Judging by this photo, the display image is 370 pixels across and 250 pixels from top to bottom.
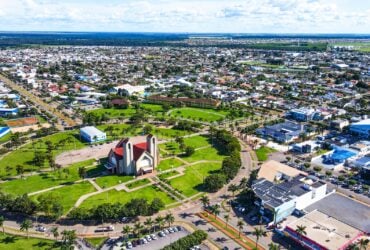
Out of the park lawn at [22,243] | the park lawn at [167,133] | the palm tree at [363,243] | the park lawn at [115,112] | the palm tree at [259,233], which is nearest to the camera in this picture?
the palm tree at [363,243]

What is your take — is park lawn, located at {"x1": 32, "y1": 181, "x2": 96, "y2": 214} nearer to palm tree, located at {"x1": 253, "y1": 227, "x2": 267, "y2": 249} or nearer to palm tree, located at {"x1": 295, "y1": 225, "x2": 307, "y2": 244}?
palm tree, located at {"x1": 253, "y1": 227, "x2": 267, "y2": 249}

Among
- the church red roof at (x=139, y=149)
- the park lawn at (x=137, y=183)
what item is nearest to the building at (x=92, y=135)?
the church red roof at (x=139, y=149)

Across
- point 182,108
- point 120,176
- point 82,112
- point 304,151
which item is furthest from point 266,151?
point 82,112

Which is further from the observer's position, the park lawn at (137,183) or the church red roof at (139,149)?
the church red roof at (139,149)

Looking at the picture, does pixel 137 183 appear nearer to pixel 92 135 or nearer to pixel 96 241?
pixel 96 241

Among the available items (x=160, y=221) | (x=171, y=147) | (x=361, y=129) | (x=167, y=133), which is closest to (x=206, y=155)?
(x=171, y=147)

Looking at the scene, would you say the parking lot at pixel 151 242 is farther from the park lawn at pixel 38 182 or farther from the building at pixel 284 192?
the park lawn at pixel 38 182
